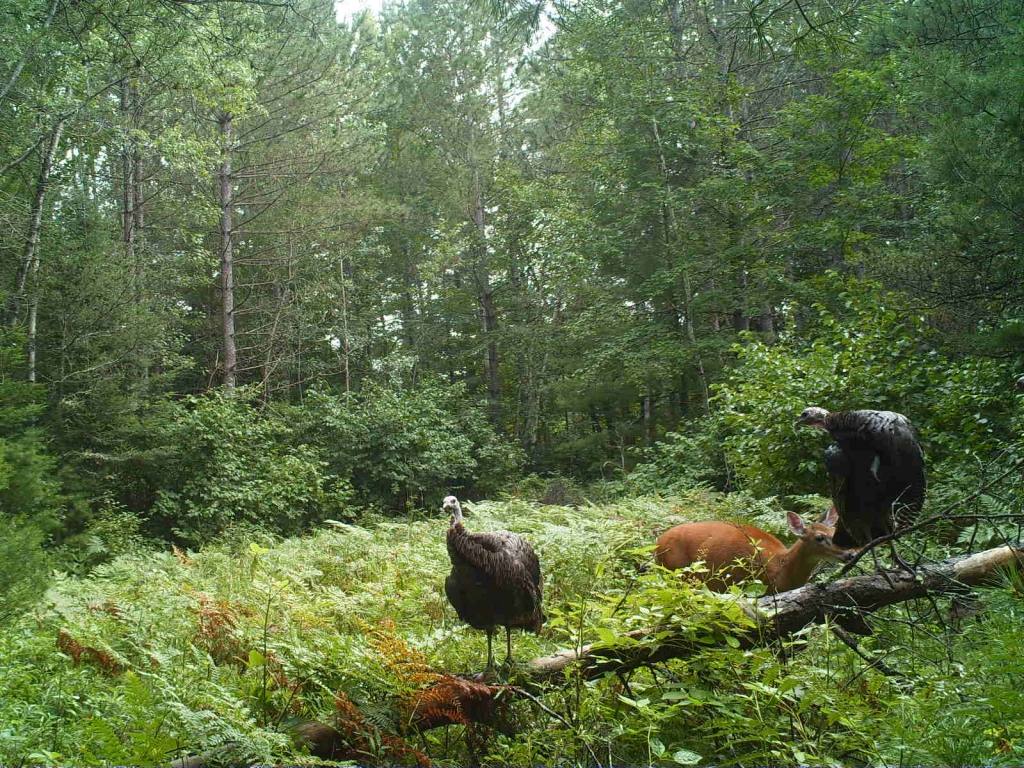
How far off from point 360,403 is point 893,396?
1442cm

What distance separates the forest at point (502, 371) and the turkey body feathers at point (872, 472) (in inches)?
2.3

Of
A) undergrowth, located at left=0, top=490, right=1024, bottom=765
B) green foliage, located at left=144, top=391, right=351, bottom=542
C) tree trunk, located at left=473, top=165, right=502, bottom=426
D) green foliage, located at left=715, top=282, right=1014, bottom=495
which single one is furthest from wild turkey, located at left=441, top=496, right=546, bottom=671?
tree trunk, located at left=473, top=165, right=502, bottom=426

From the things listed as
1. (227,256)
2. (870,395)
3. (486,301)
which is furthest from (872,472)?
(486,301)

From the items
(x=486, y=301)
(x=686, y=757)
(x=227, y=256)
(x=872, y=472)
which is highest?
(x=227, y=256)

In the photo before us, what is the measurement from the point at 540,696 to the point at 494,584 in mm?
619

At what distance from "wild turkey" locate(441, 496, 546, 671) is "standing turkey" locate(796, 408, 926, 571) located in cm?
175

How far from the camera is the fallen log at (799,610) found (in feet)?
9.42

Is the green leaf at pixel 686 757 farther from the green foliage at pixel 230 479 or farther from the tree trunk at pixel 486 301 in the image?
the tree trunk at pixel 486 301

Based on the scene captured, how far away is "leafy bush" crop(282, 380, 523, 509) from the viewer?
16.9 meters

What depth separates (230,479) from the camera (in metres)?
13.2

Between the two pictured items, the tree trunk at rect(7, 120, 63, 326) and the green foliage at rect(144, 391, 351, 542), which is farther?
the green foliage at rect(144, 391, 351, 542)

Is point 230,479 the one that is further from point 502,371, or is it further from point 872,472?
point 502,371

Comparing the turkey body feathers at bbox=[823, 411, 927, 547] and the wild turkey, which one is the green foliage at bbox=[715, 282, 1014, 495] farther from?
the wild turkey

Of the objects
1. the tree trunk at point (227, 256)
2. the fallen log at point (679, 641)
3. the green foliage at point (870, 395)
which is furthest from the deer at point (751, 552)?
the tree trunk at point (227, 256)
